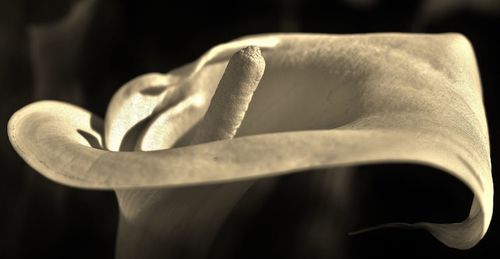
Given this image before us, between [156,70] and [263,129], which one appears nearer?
[263,129]

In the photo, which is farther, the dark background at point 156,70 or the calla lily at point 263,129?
the dark background at point 156,70

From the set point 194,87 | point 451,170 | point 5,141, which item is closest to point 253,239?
point 194,87

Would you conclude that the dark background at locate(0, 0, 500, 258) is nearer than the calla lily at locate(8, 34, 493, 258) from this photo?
No

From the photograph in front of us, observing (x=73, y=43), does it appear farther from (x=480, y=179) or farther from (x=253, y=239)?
(x=480, y=179)

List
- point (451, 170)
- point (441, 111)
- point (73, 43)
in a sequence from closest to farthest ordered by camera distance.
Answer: point (451, 170) < point (441, 111) < point (73, 43)
